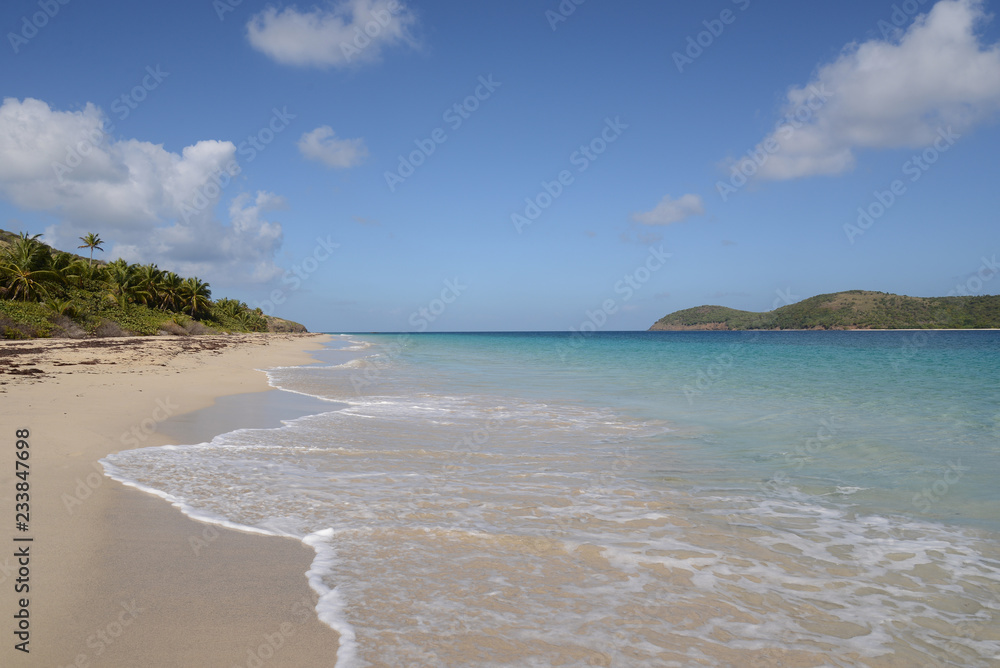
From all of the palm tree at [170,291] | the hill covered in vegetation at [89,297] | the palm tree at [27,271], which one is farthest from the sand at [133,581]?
the palm tree at [170,291]

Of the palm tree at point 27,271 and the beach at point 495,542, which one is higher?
the palm tree at point 27,271

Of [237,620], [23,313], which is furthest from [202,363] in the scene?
[237,620]

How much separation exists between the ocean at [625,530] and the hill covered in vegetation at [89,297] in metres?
38.1

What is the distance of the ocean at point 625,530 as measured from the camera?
3471 millimetres

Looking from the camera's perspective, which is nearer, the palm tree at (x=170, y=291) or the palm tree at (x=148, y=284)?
the palm tree at (x=148, y=284)

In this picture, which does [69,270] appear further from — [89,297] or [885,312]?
[885,312]

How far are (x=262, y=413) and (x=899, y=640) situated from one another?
12621 millimetres

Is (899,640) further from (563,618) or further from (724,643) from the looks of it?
(563,618)

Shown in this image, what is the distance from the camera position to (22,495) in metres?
5.58

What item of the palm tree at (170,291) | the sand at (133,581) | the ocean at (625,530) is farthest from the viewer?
the palm tree at (170,291)

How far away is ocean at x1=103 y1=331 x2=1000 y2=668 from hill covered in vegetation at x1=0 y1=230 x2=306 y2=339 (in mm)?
38139

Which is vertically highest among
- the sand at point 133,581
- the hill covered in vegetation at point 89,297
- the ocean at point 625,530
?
the hill covered in vegetation at point 89,297

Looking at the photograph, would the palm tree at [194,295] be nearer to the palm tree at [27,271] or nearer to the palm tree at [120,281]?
the palm tree at [120,281]

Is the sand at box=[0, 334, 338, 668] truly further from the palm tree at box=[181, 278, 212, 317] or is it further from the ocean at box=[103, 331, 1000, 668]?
the palm tree at box=[181, 278, 212, 317]
